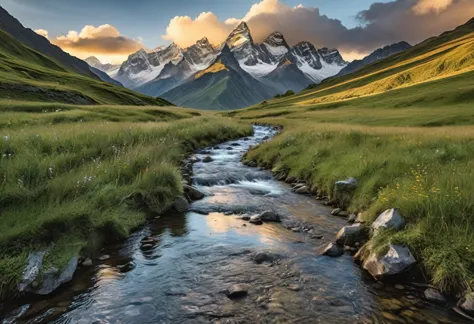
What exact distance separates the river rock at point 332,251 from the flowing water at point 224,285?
279mm

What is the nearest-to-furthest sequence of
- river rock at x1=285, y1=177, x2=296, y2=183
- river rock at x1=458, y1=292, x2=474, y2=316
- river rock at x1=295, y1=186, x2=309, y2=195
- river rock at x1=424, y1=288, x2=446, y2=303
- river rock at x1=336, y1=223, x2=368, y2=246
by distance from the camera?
1. river rock at x1=458, y1=292, x2=474, y2=316
2. river rock at x1=424, y1=288, x2=446, y2=303
3. river rock at x1=336, y1=223, x2=368, y2=246
4. river rock at x1=295, y1=186, x2=309, y2=195
5. river rock at x1=285, y1=177, x2=296, y2=183

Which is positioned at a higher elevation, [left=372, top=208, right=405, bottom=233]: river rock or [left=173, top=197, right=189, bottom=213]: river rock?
[left=372, top=208, right=405, bottom=233]: river rock

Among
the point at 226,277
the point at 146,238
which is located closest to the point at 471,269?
the point at 226,277

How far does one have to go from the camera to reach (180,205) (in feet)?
47.5

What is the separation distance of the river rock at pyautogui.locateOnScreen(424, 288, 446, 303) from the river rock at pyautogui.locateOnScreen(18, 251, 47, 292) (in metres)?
9.23

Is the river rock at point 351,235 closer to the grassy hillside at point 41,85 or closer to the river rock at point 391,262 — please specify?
the river rock at point 391,262

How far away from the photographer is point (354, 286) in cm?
850

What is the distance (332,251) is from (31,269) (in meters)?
8.13

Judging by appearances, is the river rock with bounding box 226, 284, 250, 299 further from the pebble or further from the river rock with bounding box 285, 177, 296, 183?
the river rock with bounding box 285, 177, 296, 183

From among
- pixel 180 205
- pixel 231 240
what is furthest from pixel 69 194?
pixel 231 240

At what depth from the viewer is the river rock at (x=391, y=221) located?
9.62m

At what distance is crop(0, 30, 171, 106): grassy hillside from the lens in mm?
62562

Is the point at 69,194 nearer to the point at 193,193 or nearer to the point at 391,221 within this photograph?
the point at 193,193

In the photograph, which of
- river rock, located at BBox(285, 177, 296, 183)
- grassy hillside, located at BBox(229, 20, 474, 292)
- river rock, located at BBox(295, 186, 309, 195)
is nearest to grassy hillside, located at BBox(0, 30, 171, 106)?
river rock, located at BBox(285, 177, 296, 183)
